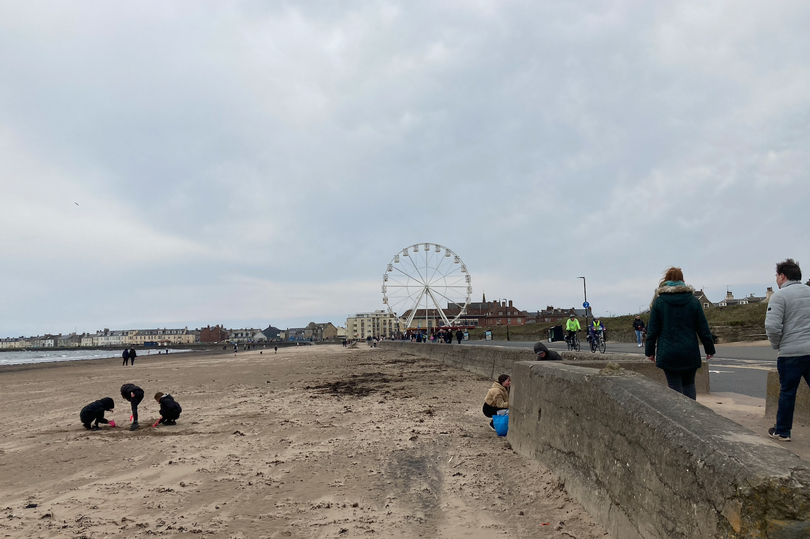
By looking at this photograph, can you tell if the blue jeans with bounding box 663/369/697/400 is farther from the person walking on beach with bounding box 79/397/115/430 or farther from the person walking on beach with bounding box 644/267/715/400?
the person walking on beach with bounding box 79/397/115/430

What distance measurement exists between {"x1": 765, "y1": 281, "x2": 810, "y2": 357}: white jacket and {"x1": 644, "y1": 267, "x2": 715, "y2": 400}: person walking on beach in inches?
21.0

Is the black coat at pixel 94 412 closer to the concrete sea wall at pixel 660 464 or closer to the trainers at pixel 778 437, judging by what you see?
the concrete sea wall at pixel 660 464

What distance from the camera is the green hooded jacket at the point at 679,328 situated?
4.64m

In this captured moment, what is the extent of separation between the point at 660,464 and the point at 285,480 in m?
4.26

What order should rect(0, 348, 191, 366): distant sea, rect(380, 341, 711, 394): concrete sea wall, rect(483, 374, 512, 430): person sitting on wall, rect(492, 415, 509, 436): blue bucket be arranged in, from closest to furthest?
1. rect(492, 415, 509, 436): blue bucket
2. rect(380, 341, 711, 394): concrete sea wall
3. rect(483, 374, 512, 430): person sitting on wall
4. rect(0, 348, 191, 366): distant sea

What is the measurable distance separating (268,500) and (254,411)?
634 cm

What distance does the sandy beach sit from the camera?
4.38m

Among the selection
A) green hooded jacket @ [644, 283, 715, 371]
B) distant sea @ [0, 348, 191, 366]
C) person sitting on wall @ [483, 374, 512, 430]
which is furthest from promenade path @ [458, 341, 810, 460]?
distant sea @ [0, 348, 191, 366]

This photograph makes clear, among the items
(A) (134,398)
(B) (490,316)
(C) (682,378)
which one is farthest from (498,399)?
(B) (490,316)

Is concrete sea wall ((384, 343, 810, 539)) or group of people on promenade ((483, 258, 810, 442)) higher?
group of people on promenade ((483, 258, 810, 442))

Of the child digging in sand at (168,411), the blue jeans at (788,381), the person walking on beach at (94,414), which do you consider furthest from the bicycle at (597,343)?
the person walking on beach at (94,414)

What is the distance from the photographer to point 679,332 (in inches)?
185

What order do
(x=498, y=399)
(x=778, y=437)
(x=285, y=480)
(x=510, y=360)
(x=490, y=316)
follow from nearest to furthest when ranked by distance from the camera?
1. (x=778, y=437)
2. (x=285, y=480)
3. (x=498, y=399)
4. (x=510, y=360)
5. (x=490, y=316)

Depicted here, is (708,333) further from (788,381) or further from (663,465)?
(663,465)
